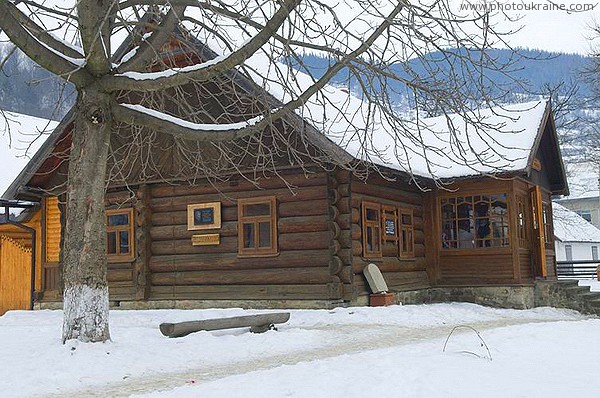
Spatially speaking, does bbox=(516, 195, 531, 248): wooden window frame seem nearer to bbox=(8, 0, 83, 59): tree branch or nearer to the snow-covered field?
the snow-covered field

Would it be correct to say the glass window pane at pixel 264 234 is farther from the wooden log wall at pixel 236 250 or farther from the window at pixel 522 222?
the window at pixel 522 222

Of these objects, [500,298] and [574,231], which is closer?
[500,298]

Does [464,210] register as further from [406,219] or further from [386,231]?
[386,231]

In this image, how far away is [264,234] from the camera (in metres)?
16.3

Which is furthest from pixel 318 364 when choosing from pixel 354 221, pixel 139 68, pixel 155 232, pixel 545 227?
pixel 545 227

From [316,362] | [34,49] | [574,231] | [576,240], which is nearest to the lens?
[316,362]

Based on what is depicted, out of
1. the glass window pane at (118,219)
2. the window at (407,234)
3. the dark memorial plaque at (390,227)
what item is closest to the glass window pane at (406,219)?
the window at (407,234)

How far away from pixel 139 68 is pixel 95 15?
126cm

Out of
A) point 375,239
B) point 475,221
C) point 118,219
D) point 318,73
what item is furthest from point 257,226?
point 475,221

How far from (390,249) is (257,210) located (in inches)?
137

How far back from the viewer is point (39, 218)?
70.0 feet

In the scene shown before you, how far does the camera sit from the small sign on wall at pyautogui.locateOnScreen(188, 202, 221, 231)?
54.9 feet

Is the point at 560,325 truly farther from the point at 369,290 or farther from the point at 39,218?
the point at 39,218

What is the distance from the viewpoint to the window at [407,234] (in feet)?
58.9
